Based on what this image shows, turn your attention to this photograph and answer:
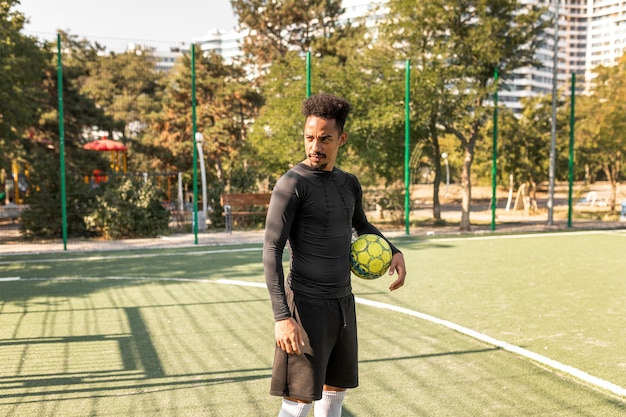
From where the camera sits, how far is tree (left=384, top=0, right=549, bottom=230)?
16.7m

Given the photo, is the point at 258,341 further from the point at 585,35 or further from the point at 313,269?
the point at 585,35

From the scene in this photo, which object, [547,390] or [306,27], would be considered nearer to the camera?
[547,390]

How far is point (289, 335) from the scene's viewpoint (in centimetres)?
259

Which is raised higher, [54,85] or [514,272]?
[54,85]

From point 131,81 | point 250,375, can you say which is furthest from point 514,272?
point 131,81

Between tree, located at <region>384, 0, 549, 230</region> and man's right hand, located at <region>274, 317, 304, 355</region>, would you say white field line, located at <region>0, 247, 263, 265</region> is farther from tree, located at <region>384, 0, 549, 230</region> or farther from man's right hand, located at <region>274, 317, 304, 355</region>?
man's right hand, located at <region>274, 317, 304, 355</region>

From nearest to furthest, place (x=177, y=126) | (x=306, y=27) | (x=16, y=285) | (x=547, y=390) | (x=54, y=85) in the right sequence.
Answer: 1. (x=547, y=390)
2. (x=16, y=285)
3. (x=54, y=85)
4. (x=177, y=126)
5. (x=306, y=27)

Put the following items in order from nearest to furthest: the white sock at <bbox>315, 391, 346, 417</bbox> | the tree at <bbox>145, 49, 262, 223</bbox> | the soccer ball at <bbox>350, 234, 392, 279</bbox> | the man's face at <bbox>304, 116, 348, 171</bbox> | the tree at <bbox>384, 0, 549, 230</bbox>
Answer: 1. the man's face at <bbox>304, 116, 348, 171</bbox>
2. the white sock at <bbox>315, 391, 346, 417</bbox>
3. the soccer ball at <bbox>350, 234, 392, 279</bbox>
4. the tree at <bbox>384, 0, 549, 230</bbox>
5. the tree at <bbox>145, 49, 262, 223</bbox>

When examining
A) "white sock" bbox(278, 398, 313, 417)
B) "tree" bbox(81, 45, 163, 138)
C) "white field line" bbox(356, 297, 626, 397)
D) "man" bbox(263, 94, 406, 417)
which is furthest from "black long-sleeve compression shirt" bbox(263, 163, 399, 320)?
"tree" bbox(81, 45, 163, 138)

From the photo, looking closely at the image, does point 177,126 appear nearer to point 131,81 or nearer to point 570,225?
point 131,81

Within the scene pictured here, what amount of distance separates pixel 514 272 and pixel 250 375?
6.66m

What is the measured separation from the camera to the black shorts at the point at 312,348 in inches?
107

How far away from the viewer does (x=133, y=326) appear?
640cm

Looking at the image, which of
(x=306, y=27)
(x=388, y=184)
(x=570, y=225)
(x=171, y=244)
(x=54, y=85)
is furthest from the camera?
(x=306, y=27)
